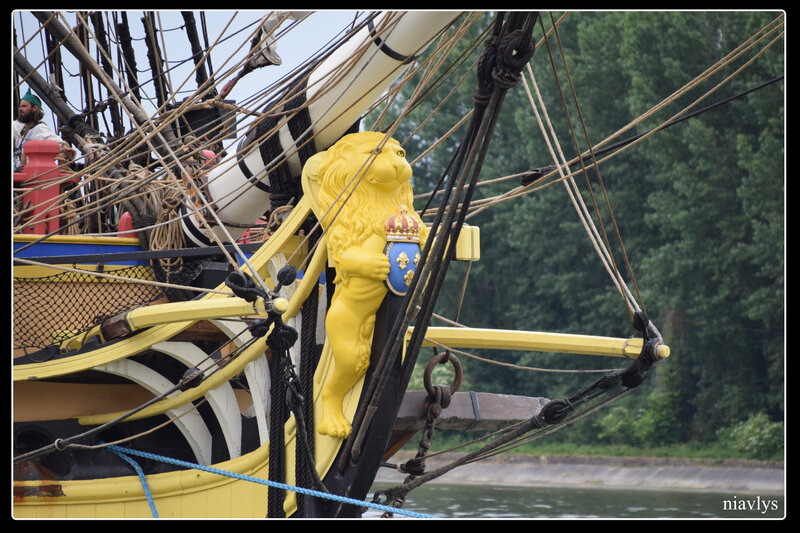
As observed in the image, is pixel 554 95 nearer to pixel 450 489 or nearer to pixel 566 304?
pixel 566 304

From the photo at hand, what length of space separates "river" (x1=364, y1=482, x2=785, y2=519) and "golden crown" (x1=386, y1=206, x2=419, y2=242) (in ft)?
20.7

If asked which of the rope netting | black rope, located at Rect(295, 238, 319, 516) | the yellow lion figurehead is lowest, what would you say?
black rope, located at Rect(295, 238, 319, 516)

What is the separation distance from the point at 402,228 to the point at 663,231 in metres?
13.0

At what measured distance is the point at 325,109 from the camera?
4973mm

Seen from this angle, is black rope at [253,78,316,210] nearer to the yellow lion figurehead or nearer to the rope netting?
the yellow lion figurehead

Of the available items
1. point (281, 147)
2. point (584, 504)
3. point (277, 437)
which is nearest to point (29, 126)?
point (281, 147)

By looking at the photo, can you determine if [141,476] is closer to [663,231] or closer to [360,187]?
[360,187]

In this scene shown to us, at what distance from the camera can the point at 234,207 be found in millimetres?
5488

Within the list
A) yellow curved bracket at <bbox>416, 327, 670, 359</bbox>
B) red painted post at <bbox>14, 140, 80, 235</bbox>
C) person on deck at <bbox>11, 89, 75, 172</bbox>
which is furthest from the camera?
person on deck at <bbox>11, 89, 75, 172</bbox>

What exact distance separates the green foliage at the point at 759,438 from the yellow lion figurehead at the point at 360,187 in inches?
444

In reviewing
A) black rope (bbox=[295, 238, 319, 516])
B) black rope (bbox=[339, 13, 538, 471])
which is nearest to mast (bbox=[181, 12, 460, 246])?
black rope (bbox=[339, 13, 538, 471])

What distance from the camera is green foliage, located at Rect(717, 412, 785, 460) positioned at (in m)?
14.9

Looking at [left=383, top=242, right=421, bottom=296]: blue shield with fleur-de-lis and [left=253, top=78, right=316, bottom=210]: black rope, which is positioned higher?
[left=253, top=78, right=316, bottom=210]: black rope

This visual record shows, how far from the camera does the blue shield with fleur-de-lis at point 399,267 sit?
15.4ft
